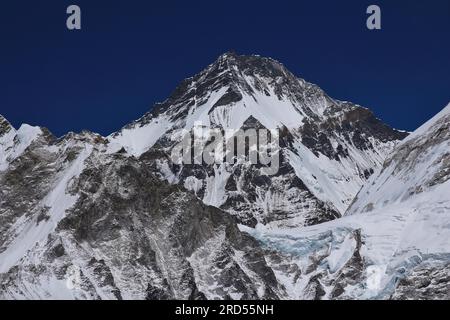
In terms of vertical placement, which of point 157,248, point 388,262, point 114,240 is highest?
point 114,240

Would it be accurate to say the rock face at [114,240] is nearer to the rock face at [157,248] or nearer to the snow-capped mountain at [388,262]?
the rock face at [157,248]

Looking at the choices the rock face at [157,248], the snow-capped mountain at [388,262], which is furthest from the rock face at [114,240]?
the snow-capped mountain at [388,262]

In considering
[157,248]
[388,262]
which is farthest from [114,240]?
[388,262]

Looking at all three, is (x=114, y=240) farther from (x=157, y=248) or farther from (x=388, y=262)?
(x=388, y=262)

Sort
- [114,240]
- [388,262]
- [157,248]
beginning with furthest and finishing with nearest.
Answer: [388,262], [157,248], [114,240]

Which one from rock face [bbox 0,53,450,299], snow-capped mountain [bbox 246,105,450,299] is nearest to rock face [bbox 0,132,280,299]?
rock face [bbox 0,53,450,299]

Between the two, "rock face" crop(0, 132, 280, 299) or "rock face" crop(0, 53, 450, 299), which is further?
"rock face" crop(0, 53, 450, 299)

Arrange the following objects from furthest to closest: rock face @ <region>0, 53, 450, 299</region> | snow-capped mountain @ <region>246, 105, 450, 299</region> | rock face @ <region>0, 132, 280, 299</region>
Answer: snow-capped mountain @ <region>246, 105, 450, 299</region> < rock face @ <region>0, 53, 450, 299</region> < rock face @ <region>0, 132, 280, 299</region>

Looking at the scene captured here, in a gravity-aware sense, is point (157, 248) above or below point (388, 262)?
above

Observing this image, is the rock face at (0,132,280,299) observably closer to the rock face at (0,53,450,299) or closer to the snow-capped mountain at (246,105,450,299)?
the rock face at (0,53,450,299)

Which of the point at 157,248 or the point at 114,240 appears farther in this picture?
the point at 157,248
